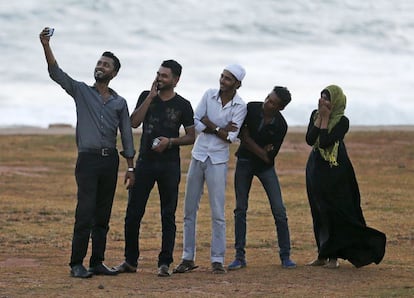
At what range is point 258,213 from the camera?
18953 mm

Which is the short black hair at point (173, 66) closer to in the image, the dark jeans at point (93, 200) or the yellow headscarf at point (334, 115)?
the dark jeans at point (93, 200)

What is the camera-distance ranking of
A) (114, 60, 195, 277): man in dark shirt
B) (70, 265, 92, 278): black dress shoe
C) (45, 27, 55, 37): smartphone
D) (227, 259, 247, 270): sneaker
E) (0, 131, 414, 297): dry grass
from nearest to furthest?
(45, 27, 55, 37): smartphone < (0, 131, 414, 297): dry grass < (70, 265, 92, 278): black dress shoe < (114, 60, 195, 277): man in dark shirt < (227, 259, 247, 270): sneaker

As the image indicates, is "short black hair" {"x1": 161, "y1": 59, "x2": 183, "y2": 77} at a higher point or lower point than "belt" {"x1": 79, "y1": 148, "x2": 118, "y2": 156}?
higher

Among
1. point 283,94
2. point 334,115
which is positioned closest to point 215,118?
point 283,94

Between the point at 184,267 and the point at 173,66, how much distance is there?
2071 mm

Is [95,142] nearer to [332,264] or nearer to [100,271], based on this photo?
[100,271]

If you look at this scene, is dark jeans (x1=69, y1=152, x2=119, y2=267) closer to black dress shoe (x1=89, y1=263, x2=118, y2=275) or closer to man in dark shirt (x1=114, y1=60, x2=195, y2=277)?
black dress shoe (x1=89, y1=263, x2=118, y2=275)

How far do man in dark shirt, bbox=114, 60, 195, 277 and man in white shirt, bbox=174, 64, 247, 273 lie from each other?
0.79 feet

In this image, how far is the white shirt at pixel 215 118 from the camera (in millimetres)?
9789

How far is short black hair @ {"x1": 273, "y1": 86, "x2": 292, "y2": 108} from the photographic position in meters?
9.95

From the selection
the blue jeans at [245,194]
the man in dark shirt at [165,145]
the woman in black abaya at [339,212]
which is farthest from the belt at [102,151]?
the woman in black abaya at [339,212]

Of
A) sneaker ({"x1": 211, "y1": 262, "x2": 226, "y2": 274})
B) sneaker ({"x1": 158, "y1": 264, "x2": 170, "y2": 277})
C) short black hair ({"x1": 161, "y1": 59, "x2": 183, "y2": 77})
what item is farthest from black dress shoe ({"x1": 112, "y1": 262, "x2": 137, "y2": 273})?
short black hair ({"x1": 161, "y1": 59, "x2": 183, "y2": 77})

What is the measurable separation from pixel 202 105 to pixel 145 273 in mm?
1828

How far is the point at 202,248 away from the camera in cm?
1298
